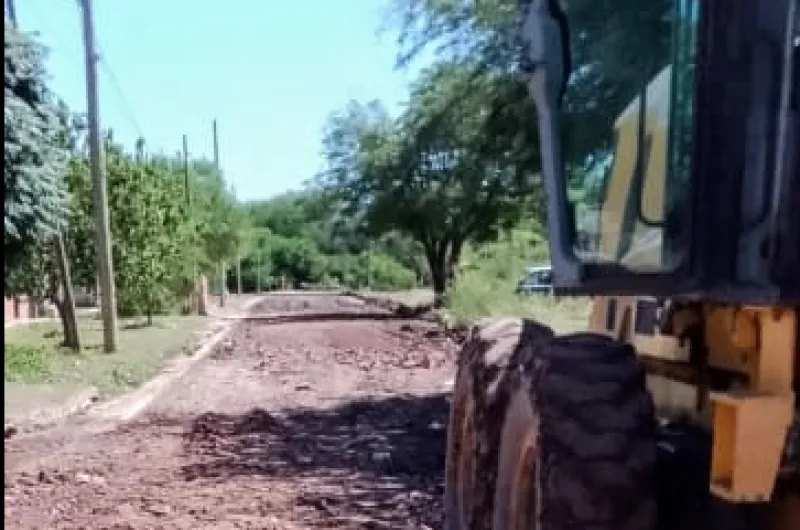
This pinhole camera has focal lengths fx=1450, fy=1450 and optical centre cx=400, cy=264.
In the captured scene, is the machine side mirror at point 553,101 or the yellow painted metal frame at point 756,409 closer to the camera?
the yellow painted metal frame at point 756,409

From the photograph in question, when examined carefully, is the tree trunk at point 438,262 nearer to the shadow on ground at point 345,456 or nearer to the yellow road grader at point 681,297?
the shadow on ground at point 345,456

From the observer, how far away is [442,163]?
1686 inches

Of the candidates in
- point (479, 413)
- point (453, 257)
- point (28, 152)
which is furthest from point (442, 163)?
point (479, 413)

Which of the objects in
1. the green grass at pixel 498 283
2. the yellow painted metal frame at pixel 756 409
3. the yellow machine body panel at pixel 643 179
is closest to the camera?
the yellow painted metal frame at pixel 756 409

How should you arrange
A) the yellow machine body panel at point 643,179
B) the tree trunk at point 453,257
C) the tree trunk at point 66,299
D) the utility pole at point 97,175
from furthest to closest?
the tree trunk at point 453,257
the utility pole at point 97,175
the tree trunk at point 66,299
the yellow machine body panel at point 643,179

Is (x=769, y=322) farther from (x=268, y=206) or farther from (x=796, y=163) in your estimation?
(x=268, y=206)

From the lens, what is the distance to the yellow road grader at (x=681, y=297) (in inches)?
158

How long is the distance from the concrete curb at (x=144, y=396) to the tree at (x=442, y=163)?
6008 mm

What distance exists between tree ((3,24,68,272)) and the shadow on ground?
172 inches

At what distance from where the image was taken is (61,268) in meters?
28.9

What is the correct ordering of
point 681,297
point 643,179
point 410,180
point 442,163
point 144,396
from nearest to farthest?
point 681,297
point 643,179
point 144,396
point 442,163
point 410,180

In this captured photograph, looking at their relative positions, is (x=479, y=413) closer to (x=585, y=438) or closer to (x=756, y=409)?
(x=585, y=438)

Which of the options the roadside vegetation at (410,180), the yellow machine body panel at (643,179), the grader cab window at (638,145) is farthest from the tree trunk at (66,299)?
the yellow machine body panel at (643,179)

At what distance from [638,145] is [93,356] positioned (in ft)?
81.6
